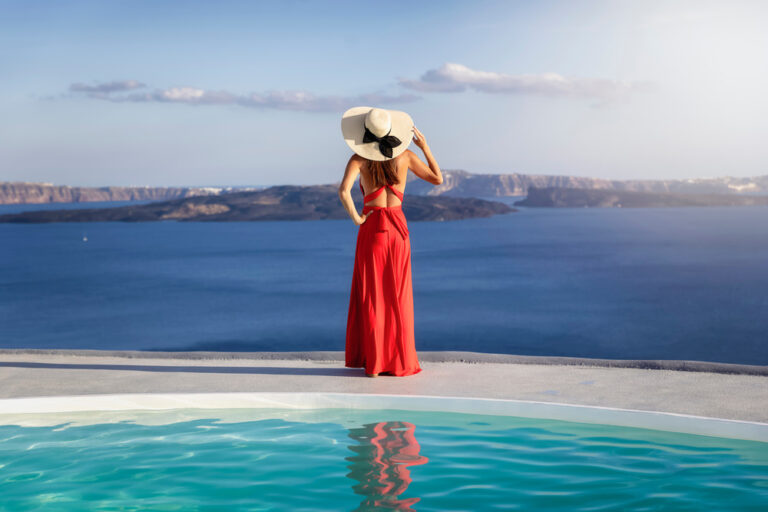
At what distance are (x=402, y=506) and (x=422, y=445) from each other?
0.82 metres

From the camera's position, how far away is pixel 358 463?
12.9 feet

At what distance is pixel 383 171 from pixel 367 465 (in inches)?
93.0

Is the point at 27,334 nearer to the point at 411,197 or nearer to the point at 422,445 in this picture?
the point at 422,445

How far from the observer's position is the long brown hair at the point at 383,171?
5629 mm

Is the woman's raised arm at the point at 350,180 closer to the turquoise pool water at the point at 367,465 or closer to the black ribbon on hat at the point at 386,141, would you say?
the black ribbon on hat at the point at 386,141

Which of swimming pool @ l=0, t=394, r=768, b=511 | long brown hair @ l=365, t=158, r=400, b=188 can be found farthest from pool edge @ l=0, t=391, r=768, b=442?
long brown hair @ l=365, t=158, r=400, b=188

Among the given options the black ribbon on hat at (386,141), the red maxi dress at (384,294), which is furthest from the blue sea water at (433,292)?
the black ribbon on hat at (386,141)

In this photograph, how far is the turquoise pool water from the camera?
137 inches

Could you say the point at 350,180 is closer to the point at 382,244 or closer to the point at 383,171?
the point at 383,171

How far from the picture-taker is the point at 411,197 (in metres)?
152

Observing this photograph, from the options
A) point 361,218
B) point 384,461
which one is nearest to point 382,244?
point 361,218

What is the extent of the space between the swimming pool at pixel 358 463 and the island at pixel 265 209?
137 meters

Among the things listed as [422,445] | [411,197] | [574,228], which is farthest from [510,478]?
[411,197]

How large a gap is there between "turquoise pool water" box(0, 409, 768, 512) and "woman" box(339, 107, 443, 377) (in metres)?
0.95
